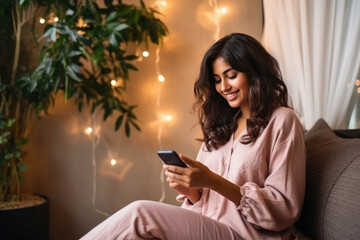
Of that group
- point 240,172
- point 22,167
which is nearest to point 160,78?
point 22,167

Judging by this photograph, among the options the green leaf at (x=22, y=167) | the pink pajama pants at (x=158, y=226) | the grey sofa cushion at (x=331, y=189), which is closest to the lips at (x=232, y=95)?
the grey sofa cushion at (x=331, y=189)

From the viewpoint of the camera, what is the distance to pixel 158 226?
1124mm

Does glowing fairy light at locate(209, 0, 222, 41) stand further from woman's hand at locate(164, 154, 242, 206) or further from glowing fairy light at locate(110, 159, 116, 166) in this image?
woman's hand at locate(164, 154, 242, 206)

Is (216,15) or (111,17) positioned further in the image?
(216,15)

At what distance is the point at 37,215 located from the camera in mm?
2000

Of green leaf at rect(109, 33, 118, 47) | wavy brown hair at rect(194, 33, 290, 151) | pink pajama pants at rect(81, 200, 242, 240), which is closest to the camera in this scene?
pink pajama pants at rect(81, 200, 242, 240)

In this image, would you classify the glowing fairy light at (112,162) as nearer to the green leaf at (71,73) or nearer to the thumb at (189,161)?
the green leaf at (71,73)

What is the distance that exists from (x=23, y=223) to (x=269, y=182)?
1.29 metres

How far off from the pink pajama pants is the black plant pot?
931mm

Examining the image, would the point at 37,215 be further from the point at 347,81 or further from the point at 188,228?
the point at 347,81

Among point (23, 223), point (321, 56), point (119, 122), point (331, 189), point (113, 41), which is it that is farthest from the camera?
point (119, 122)

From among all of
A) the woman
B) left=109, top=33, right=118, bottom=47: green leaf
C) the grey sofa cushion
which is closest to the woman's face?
the woman

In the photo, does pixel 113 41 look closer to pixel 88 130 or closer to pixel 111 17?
pixel 111 17

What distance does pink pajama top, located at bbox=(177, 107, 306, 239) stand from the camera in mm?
1127
